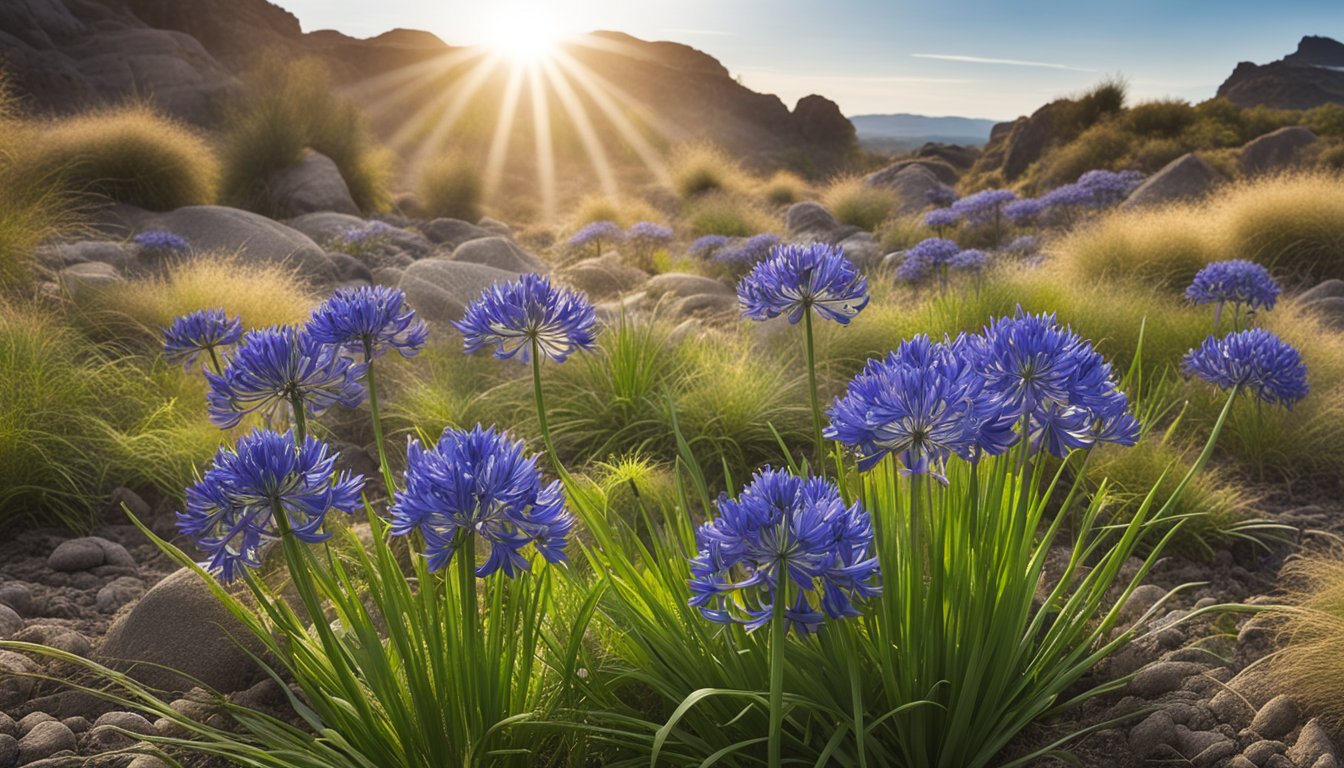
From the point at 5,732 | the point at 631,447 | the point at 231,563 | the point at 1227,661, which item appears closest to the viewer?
the point at 231,563

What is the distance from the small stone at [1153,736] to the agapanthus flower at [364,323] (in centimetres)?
182

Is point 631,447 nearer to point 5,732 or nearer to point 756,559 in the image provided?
point 5,732

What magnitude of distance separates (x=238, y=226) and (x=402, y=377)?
4399mm

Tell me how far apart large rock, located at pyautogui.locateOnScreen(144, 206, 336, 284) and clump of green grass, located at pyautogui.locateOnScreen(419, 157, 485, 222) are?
6337 mm

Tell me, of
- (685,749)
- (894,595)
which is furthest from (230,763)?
(894,595)

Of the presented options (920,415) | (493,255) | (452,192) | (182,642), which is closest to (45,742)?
(182,642)

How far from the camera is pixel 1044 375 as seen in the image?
148 centimetres

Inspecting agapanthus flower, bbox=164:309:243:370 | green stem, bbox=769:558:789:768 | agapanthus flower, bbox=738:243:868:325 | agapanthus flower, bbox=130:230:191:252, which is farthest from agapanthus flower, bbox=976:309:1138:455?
agapanthus flower, bbox=130:230:191:252

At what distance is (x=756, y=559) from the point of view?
1.19m

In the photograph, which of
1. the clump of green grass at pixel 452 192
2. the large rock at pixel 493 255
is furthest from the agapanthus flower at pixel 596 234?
the clump of green grass at pixel 452 192

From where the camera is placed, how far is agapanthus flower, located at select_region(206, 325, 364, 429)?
1.59 m

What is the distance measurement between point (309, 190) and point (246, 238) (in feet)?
13.5

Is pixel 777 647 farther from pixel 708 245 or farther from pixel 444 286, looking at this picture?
pixel 708 245

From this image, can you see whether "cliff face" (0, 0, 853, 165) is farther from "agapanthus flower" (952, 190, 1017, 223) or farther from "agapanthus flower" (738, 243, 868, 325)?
"agapanthus flower" (738, 243, 868, 325)
